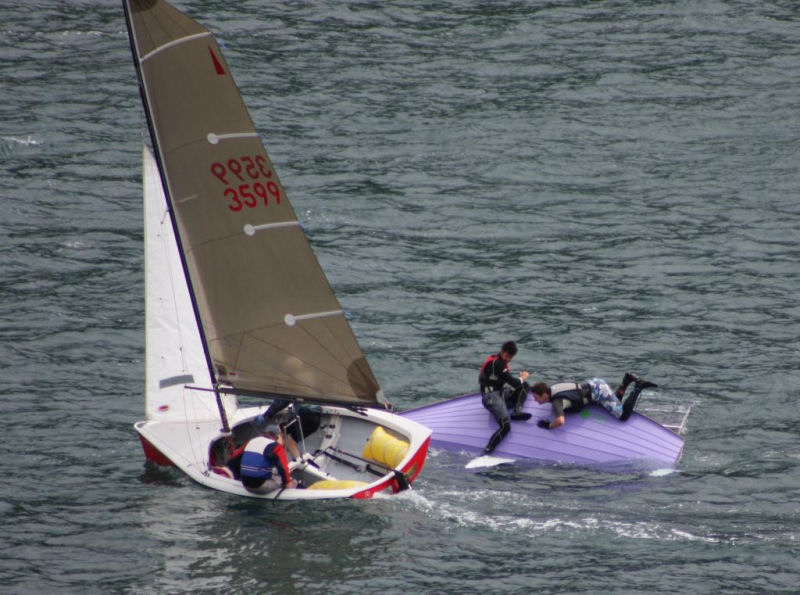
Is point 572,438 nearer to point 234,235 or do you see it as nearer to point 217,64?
point 234,235

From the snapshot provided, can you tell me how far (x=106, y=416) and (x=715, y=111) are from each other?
26190mm

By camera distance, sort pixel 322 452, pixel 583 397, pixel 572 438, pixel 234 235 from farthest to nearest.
Answer: pixel 583 397 → pixel 572 438 → pixel 322 452 → pixel 234 235

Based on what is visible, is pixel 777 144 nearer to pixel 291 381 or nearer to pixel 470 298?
pixel 470 298

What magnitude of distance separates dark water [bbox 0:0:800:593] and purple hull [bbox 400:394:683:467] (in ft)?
1.91

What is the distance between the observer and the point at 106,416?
A: 2912 centimetres

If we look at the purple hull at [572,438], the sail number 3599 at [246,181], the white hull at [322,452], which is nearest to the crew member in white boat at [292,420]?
the white hull at [322,452]

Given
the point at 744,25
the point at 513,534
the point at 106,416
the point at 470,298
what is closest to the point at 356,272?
the point at 470,298

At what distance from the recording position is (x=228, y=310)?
25.3 m

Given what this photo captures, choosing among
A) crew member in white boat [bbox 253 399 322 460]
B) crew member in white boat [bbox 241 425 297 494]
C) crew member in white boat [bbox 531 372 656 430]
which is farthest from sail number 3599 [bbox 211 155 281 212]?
crew member in white boat [bbox 531 372 656 430]

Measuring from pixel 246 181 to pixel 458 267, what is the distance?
43.9 feet

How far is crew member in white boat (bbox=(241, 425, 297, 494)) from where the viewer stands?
965 inches

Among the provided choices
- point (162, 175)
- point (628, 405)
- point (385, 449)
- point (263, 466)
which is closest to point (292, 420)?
point (385, 449)

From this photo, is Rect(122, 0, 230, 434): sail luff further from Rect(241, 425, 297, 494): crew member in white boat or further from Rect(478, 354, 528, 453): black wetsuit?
Rect(478, 354, 528, 453): black wetsuit

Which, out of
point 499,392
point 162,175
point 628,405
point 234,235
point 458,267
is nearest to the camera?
point 162,175
